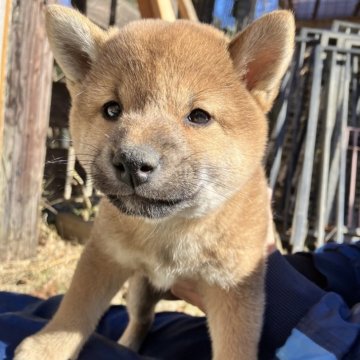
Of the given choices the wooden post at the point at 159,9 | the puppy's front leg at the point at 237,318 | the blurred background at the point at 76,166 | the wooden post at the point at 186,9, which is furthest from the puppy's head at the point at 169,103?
the wooden post at the point at 186,9

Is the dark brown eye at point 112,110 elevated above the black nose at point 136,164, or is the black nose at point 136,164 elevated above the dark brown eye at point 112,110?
the dark brown eye at point 112,110

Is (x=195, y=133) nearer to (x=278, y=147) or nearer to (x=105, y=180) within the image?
(x=105, y=180)

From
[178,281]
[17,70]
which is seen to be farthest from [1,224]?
[178,281]

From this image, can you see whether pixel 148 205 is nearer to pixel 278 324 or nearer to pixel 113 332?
pixel 278 324

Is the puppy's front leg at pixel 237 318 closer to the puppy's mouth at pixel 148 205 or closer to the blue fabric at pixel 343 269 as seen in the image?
the puppy's mouth at pixel 148 205

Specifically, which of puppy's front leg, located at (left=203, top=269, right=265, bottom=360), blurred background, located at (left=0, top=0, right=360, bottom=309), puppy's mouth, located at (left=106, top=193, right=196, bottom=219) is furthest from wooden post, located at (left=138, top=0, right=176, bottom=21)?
puppy's front leg, located at (left=203, top=269, right=265, bottom=360)

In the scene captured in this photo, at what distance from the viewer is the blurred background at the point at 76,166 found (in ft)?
11.4

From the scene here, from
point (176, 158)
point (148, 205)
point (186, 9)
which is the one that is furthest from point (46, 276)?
point (176, 158)

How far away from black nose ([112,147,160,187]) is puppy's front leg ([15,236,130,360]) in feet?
1.77

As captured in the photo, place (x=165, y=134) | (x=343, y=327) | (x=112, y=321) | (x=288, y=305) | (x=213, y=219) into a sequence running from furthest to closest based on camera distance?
1. (x=112, y=321)
2. (x=288, y=305)
3. (x=213, y=219)
4. (x=343, y=327)
5. (x=165, y=134)

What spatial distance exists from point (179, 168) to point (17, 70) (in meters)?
2.46

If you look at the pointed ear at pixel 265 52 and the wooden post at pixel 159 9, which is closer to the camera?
the pointed ear at pixel 265 52

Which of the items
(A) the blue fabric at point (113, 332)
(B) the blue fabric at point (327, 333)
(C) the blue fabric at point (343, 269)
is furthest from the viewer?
(C) the blue fabric at point (343, 269)

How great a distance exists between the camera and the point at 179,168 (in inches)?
54.4
